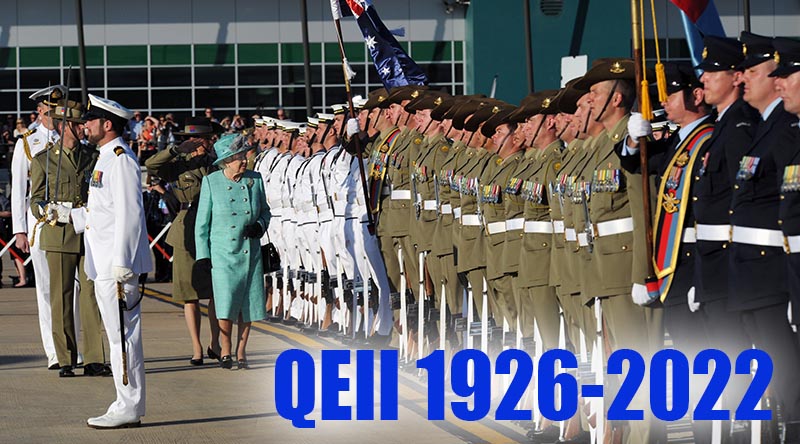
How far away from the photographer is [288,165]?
66.8ft

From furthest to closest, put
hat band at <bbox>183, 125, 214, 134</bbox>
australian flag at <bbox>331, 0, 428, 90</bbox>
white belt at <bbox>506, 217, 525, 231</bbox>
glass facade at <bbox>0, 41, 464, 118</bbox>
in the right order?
glass facade at <bbox>0, 41, 464, 118</bbox>
australian flag at <bbox>331, 0, 428, 90</bbox>
hat band at <bbox>183, 125, 214, 134</bbox>
white belt at <bbox>506, 217, 525, 231</bbox>

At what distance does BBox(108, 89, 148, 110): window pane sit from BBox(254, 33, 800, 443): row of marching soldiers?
39.5m

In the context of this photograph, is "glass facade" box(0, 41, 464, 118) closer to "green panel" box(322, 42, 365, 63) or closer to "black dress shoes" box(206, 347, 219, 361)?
"green panel" box(322, 42, 365, 63)

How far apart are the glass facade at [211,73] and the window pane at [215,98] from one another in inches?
1.2

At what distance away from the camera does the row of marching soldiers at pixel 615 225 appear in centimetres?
848

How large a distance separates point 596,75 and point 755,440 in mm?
2345

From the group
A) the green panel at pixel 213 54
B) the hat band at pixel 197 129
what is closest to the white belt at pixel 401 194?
the hat band at pixel 197 129

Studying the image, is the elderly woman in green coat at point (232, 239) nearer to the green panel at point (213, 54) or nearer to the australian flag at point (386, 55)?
the australian flag at point (386, 55)

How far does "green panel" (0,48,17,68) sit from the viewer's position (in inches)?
2060

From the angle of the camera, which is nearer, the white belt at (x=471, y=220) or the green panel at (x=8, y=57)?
the white belt at (x=471, y=220)

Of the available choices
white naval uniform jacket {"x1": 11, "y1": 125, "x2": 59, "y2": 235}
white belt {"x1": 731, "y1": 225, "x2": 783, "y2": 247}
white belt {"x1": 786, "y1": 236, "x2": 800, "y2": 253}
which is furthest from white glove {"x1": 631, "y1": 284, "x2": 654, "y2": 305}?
white naval uniform jacket {"x1": 11, "y1": 125, "x2": 59, "y2": 235}

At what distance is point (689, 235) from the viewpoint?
908cm

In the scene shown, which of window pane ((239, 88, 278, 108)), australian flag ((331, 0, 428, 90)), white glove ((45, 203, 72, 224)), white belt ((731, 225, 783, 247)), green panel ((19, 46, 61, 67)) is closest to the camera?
white belt ((731, 225, 783, 247))

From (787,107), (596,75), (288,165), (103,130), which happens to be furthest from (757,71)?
(288,165)
